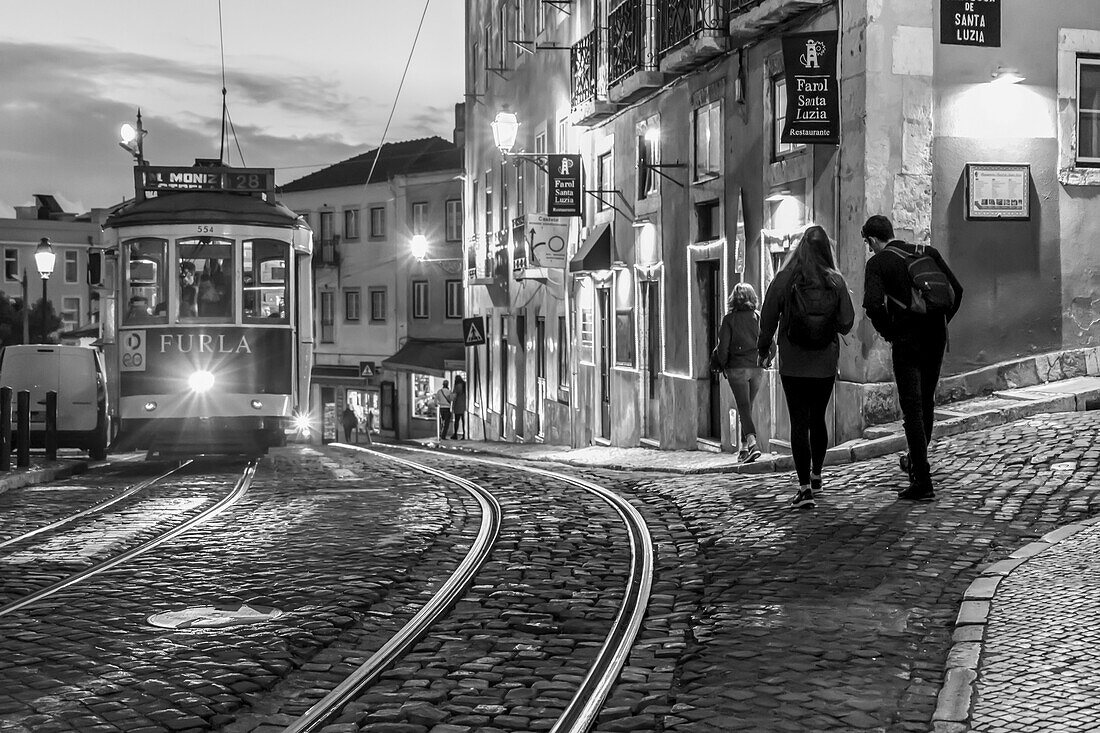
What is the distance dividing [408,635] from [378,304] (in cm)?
5079

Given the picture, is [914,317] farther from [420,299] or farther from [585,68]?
[420,299]

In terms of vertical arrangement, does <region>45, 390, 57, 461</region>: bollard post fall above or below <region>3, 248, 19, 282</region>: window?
below

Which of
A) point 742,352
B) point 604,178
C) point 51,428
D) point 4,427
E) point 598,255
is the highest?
point 604,178

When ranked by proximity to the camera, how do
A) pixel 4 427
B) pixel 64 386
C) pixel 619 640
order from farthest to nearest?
1. pixel 64 386
2. pixel 4 427
3. pixel 619 640

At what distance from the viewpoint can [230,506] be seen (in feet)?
38.9

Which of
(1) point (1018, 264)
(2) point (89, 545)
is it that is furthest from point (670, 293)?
(2) point (89, 545)

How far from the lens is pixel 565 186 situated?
81.5ft

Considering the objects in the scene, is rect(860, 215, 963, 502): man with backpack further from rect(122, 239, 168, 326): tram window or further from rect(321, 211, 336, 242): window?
rect(321, 211, 336, 242): window

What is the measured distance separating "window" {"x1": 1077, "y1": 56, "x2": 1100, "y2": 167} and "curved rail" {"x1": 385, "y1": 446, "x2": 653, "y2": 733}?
7.42 metres

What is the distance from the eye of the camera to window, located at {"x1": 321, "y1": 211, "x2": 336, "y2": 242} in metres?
58.4

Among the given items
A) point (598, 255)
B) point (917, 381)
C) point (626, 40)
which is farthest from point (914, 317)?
point (598, 255)

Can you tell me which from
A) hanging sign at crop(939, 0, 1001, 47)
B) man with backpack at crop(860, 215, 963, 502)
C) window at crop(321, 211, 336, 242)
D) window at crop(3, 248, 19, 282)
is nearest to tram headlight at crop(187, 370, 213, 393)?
hanging sign at crop(939, 0, 1001, 47)

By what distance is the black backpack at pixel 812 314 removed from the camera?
→ 9516mm

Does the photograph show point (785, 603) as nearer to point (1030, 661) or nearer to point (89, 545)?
point (1030, 661)
